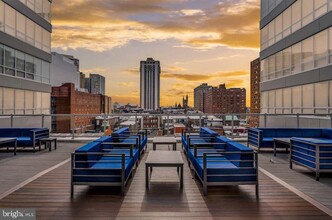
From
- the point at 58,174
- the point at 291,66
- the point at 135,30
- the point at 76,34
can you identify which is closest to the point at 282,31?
the point at 291,66

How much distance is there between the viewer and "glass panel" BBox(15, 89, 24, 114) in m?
19.0

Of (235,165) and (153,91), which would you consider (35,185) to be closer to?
(235,165)

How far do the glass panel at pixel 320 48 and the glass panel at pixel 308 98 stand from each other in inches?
54.4

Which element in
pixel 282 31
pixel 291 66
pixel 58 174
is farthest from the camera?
pixel 282 31

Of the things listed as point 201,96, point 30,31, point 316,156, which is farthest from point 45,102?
point 201,96

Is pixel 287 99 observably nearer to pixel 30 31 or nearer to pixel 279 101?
pixel 279 101

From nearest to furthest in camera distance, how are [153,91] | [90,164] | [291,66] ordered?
[90,164] < [291,66] < [153,91]

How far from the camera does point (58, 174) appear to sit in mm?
6277

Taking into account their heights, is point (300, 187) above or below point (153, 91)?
below

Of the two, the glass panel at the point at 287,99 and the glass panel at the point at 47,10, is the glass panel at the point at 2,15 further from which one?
the glass panel at the point at 287,99

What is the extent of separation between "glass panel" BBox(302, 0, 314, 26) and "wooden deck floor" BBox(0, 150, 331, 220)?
1293 cm

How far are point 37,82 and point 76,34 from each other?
5.00 m

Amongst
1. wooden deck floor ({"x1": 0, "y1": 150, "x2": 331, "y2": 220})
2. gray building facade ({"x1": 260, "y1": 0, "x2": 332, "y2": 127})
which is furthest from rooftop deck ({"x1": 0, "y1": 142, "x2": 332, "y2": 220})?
gray building facade ({"x1": 260, "y1": 0, "x2": 332, "y2": 127})

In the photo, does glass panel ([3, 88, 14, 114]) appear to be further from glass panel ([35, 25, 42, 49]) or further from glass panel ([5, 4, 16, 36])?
glass panel ([35, 25, 42, 49])
